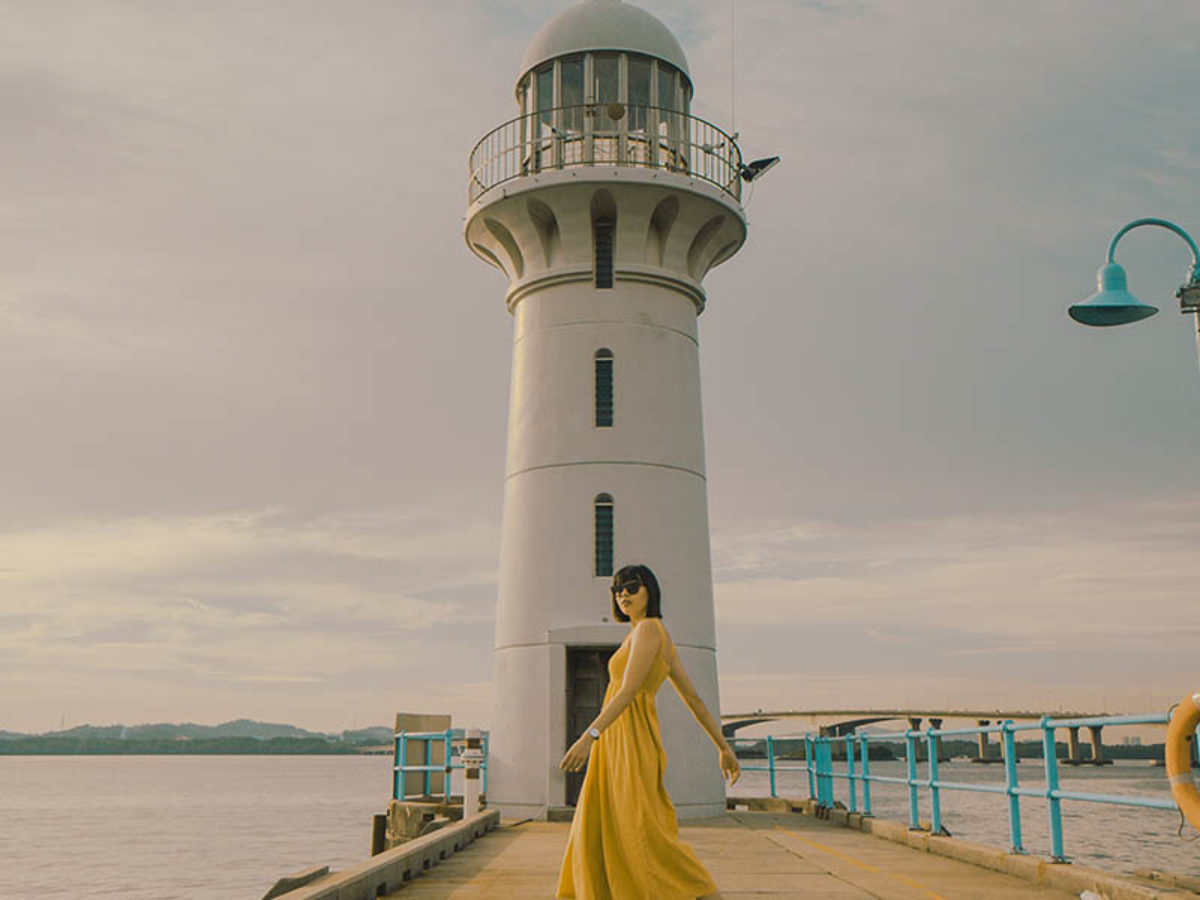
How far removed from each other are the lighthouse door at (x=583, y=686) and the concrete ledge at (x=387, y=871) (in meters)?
3.91

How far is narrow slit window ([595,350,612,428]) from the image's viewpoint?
17.3m

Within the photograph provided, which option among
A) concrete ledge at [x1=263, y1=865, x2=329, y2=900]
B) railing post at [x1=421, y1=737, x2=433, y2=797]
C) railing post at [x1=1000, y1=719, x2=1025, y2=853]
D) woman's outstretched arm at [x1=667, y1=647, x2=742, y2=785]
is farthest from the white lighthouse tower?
woman's outstretched arm at [x1=667, y1=647, x2=742, y2=785]

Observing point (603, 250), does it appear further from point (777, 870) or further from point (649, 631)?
point (649, 631)

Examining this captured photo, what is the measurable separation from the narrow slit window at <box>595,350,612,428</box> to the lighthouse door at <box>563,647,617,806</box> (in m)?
3.44

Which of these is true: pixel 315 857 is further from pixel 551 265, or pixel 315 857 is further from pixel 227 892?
pixel 551 265

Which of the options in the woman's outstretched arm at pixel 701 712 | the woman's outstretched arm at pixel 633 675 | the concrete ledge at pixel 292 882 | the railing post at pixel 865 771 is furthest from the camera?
the railing post at pixel 865 771

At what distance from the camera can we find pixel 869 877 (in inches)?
374

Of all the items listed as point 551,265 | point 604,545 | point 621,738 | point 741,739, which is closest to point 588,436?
point 604,545

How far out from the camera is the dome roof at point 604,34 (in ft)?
58.2

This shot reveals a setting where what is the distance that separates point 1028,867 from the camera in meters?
9.10

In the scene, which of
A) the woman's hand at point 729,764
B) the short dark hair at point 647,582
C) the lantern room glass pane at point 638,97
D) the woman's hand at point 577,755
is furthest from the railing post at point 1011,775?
the lantern room glass pane at point 638,97

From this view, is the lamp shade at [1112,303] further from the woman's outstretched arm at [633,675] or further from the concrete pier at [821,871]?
the woman's outstretched arm at [633,675]

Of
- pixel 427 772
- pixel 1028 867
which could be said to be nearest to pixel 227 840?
pixel 427 772

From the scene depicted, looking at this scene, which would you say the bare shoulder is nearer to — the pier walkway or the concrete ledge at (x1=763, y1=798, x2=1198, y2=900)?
the pier walkway
